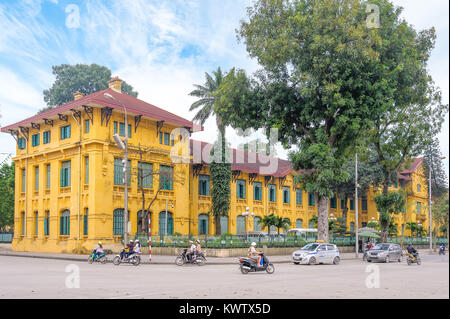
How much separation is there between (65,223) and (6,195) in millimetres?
18517

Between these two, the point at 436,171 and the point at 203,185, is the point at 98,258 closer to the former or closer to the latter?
the point at 203,185

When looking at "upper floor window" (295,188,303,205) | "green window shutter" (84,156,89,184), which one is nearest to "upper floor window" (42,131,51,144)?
"green window shutter" (84,156,89,184)

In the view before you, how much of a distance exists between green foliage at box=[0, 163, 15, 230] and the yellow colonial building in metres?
9.71

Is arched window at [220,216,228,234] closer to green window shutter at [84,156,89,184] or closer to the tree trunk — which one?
green window shutter at [84,156,89,184]

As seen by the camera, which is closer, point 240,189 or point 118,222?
point 118,222

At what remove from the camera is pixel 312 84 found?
1313 inches

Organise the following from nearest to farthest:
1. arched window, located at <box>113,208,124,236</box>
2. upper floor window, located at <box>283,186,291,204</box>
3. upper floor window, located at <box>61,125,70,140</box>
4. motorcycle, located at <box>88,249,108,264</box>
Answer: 1. motorcycle, located at <box>88,249,108,264</box>
2. arched window, located at <box>113,208,124,236</box>
3. upper floor window, located at <box>61,125,70,140</box>
4. upper floor window, located at <box>283,186,291,204</box>

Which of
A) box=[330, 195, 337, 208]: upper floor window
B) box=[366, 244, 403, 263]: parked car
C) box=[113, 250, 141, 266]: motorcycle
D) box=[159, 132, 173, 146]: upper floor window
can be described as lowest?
box=[366, 244, 403, 263]: parked car

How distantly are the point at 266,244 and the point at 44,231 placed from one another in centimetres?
2001

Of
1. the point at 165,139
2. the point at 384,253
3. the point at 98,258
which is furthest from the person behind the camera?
the point at 165,139

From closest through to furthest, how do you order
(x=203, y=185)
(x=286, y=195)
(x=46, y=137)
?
1. (x=46, y=137)
2. (x=203, y=185)
3. (x=286, y=195)

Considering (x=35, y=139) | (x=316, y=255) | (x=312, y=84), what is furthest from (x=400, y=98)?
(x=35, y=139)

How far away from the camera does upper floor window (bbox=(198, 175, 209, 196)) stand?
51.7 meters
